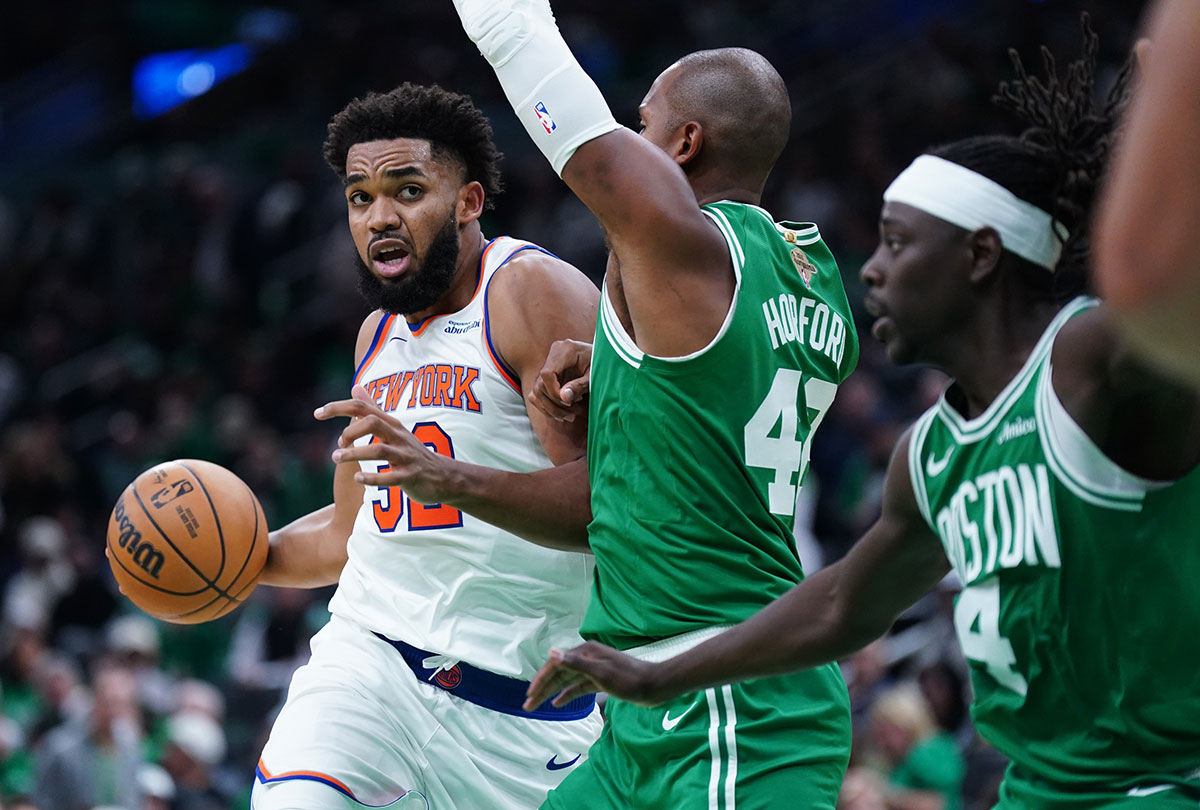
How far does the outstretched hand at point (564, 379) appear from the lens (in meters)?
4.12

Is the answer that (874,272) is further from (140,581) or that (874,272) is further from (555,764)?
(140,581)

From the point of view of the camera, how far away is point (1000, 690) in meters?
2.74

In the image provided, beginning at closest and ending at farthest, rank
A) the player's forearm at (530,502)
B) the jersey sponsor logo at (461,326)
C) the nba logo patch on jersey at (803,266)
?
1. the nba logo patch on jersey at (803,266)
2. the player's forearm at (530,502)
3. the jersey sponsor logo at (461,326)

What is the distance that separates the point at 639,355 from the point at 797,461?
1.63ft

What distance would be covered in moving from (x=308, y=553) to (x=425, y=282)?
41.8 inches

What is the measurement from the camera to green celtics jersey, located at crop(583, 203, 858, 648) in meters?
3.64

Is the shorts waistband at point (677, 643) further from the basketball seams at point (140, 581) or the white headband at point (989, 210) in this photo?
the basketball seams at point (140, 581)

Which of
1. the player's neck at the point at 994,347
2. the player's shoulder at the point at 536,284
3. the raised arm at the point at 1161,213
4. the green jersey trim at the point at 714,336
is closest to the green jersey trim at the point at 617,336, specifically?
the green jersey trim at the point at 714,336

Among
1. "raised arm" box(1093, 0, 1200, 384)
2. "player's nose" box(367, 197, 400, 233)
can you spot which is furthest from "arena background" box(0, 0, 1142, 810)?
"raised arm" box(1093, 0, 1200, 384)

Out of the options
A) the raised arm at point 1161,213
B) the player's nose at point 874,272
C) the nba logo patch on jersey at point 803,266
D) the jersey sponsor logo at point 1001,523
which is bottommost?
the jersey sponsor logo at point 1001,523

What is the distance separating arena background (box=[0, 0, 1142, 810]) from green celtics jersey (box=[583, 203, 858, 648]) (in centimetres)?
508

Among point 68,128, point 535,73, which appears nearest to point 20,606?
point 68,128

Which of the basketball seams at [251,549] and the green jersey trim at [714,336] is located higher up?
the green jersey trim at [714,336]

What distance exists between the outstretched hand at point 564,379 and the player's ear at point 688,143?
22.7 inches
